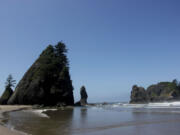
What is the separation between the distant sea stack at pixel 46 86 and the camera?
5175 cm

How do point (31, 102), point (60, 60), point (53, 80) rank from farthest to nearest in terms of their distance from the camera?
1. point (60, 60)
2. point (53, 80)
3. point (31, 102)

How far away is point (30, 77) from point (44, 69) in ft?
24.3

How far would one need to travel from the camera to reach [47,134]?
8.84m

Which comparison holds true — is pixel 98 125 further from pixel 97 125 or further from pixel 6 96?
pixel 6 96

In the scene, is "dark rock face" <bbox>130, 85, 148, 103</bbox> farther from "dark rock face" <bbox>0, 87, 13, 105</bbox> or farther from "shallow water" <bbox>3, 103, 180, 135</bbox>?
"shallow water" <bbox>3, 103, 180, 135</bbox>

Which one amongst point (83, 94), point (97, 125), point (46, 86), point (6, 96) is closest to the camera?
point (97, 125)

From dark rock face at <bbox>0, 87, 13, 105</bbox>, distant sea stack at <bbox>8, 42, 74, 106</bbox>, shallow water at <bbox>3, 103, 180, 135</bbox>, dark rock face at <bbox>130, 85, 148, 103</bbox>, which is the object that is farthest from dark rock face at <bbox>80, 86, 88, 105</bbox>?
shallow water at <bbox>3, 103, 180, 135</bbox>

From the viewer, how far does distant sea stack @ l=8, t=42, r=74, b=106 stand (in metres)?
51.8

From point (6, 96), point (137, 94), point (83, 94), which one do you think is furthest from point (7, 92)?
point (137, 94)

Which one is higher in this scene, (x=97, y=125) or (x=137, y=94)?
(x=137, y=94)

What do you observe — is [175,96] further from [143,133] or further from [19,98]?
[143,133]

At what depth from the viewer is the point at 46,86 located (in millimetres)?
54000

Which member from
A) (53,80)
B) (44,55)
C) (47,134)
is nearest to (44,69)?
(53,80)

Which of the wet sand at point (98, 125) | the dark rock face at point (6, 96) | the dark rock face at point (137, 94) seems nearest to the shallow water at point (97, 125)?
the wet sand at point (98, 125)
